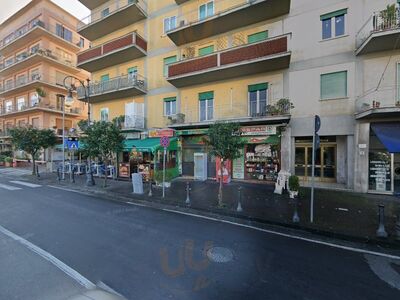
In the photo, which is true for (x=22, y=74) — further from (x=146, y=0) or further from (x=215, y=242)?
(x=215, y=242)

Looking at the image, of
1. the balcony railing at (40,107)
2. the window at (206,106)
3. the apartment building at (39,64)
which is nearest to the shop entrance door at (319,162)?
the window at (206,106)

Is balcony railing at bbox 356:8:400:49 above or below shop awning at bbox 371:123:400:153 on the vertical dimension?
above

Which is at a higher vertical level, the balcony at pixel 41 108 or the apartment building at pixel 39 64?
the apartment building at pixel 39 64

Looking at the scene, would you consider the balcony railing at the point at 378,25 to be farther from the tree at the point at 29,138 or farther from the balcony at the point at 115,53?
the tree at the point at 29,138

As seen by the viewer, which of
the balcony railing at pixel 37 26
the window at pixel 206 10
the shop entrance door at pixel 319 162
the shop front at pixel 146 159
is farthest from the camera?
the balcony railing at pixel 37 26

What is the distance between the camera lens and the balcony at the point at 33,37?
23.6 metres

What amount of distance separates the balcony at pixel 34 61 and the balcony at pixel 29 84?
4.91 ft

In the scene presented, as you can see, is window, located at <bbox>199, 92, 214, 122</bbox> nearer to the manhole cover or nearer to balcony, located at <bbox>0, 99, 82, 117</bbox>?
the manhole cover

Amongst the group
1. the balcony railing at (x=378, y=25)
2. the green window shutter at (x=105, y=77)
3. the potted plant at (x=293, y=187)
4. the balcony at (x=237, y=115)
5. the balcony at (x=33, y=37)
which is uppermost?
the balcony at (x=33, y=37)

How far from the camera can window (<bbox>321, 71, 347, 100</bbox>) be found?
10.7m

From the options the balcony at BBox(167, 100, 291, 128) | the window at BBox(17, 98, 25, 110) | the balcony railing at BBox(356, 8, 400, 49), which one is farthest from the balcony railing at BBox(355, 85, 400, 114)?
the window at BBox(17, 98, 25, 110)

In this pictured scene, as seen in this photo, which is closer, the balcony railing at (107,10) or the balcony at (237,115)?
the balcony at (237,115)

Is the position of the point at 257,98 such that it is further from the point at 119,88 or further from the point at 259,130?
the point at 119,88

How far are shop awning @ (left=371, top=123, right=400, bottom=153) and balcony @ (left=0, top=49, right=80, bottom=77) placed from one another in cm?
3095
